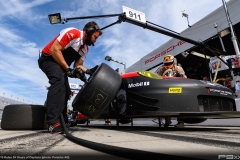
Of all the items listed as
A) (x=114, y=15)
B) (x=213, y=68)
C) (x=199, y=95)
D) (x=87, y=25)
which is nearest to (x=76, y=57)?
(x=87, y=25)

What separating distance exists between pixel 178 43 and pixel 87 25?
5738mm

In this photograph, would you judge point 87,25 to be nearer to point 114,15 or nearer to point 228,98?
point 228,98

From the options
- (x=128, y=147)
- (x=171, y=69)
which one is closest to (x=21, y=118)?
(x=128, y=147)

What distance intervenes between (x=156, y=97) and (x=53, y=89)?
3.96ft

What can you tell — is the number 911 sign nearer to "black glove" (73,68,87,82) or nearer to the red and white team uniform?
the red and white team uniform

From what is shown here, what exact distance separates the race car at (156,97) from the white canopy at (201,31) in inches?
150

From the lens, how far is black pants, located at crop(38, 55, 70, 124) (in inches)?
77.3

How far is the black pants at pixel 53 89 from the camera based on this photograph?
1.96 meters

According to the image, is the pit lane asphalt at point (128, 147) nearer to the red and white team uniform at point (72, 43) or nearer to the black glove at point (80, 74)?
the black glove at point (80, 74)

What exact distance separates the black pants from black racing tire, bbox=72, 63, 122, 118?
198 millimetres

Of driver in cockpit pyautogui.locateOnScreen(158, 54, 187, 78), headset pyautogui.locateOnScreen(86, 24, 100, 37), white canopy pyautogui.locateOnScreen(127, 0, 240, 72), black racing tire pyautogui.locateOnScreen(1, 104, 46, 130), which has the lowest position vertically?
black racing tire pyautogui.locateOnScreen(1, 104, 46, 130)

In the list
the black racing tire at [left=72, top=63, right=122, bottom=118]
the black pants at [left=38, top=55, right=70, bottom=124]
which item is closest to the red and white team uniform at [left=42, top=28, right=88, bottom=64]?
the black pants at [left=38, top=55, right=70, bottom=124]

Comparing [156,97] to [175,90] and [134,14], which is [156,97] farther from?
[134,14]

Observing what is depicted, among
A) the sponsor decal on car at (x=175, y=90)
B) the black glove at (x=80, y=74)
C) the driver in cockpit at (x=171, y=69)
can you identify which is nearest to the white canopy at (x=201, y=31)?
the driver in cockpit at (x=171, y=69)
